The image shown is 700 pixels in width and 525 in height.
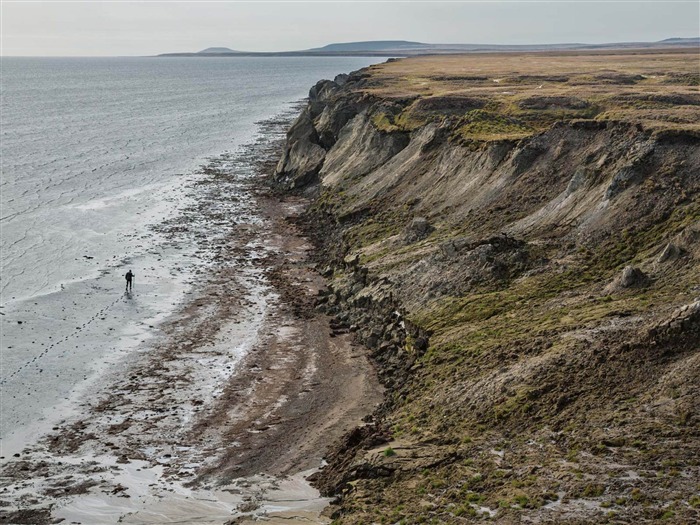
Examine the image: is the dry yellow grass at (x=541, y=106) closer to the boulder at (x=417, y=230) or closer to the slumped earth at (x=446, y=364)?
the slumped earth at (x=446, y=364)

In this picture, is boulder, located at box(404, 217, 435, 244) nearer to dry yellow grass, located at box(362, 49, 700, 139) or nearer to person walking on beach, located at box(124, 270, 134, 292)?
dry yellow grass, located at box(362, 49, 700, 139)

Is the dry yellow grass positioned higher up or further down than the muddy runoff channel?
higher up

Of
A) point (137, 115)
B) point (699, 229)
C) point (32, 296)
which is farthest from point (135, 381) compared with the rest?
point (137, 115)

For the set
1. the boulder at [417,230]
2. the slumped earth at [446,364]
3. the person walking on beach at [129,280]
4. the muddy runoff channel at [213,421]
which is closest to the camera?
the slumped earth at [446,364]

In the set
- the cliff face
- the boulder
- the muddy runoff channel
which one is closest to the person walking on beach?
the muddy runoff channel

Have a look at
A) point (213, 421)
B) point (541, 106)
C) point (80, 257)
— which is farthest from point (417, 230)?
point (541, 106)

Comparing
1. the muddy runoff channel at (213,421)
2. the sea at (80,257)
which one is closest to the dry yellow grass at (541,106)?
the muddy runoff channel at (213,421)
